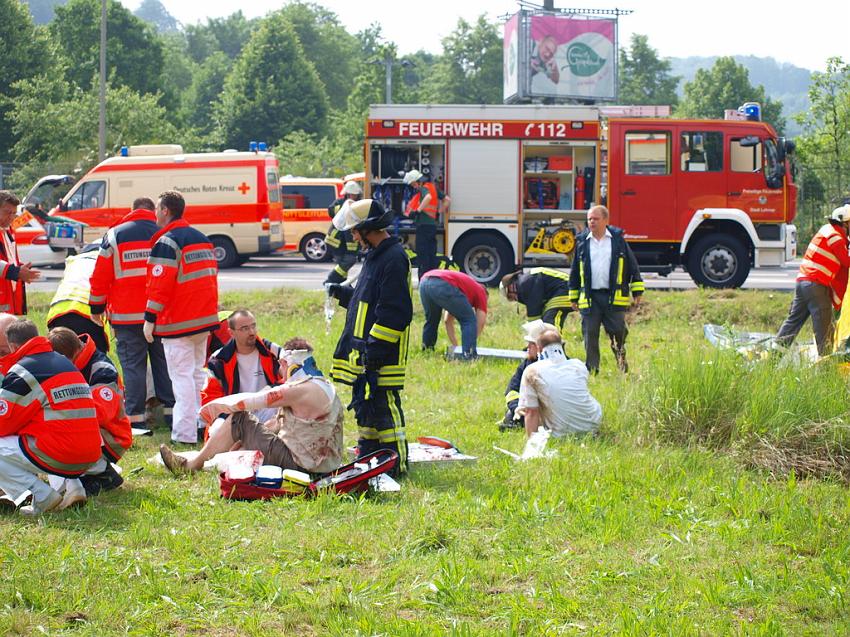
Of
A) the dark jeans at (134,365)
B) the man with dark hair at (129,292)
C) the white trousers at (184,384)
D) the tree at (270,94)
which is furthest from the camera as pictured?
the tree at (270,94)

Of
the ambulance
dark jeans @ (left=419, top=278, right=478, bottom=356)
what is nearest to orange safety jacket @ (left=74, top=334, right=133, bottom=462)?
dark jeans @ (left=419, top=278, right=478, bottom=356)

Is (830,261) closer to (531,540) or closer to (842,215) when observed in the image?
(842,215)

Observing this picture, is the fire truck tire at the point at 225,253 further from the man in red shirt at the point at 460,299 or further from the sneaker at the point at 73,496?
the sneaker at the point at 73,496

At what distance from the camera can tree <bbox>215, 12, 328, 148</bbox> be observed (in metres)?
Result: 56.7

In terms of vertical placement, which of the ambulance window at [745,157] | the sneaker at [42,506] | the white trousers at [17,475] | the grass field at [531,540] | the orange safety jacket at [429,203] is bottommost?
the grass field at [531,540]

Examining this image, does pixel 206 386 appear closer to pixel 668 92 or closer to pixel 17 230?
pixel 17 230

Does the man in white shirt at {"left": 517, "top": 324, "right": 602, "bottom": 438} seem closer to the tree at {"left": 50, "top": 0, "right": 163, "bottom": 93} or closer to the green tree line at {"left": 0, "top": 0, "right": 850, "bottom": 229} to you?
the green tree line at {"left": 0, "top": 0, "right": 850, "bottom": 229}

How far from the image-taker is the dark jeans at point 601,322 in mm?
10648

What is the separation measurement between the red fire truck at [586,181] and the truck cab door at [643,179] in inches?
0.6

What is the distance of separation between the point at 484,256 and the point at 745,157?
435 centimetres

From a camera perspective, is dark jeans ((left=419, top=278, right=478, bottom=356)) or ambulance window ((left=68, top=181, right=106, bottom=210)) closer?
dark jeans ((left=419, top=278, right=478, bottom=356))

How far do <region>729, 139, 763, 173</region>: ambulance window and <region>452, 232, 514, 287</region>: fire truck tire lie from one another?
12.3ft

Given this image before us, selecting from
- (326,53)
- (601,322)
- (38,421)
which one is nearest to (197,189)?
(601,322)

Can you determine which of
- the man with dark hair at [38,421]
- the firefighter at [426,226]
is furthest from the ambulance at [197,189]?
the man with dark hair at [38,421]
